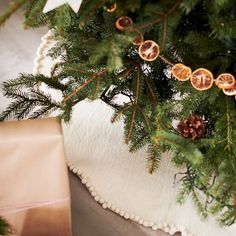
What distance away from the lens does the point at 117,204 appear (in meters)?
1.26

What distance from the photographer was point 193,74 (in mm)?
798

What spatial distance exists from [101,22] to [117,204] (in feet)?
2.01

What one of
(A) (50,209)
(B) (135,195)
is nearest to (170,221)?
(B) (135,195)

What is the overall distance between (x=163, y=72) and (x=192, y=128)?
0.25m

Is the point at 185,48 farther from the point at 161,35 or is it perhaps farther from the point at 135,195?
the point at 135,195

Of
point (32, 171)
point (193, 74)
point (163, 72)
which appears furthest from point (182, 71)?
point (32, 171)

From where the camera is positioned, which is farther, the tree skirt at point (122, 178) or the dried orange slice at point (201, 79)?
the tree skirt at point (122, 178)

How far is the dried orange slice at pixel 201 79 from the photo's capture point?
2.58 feet

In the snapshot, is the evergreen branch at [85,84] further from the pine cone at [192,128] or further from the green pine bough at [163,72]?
the pine cone at [192,128]

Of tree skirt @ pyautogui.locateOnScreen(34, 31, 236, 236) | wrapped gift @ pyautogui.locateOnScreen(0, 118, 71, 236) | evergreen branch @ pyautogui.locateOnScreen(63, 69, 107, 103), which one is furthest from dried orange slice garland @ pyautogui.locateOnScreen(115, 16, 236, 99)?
tree skirt @ pyautogui.locateOnScreen(34, 31, 236, 236)

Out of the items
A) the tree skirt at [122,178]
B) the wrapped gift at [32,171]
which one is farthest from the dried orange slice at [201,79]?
the tree skirt at [122,178]

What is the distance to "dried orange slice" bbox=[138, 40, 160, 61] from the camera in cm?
80

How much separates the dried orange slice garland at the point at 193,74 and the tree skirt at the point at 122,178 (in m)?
0.56

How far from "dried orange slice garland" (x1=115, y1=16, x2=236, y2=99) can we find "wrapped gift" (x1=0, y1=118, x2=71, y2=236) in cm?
26
